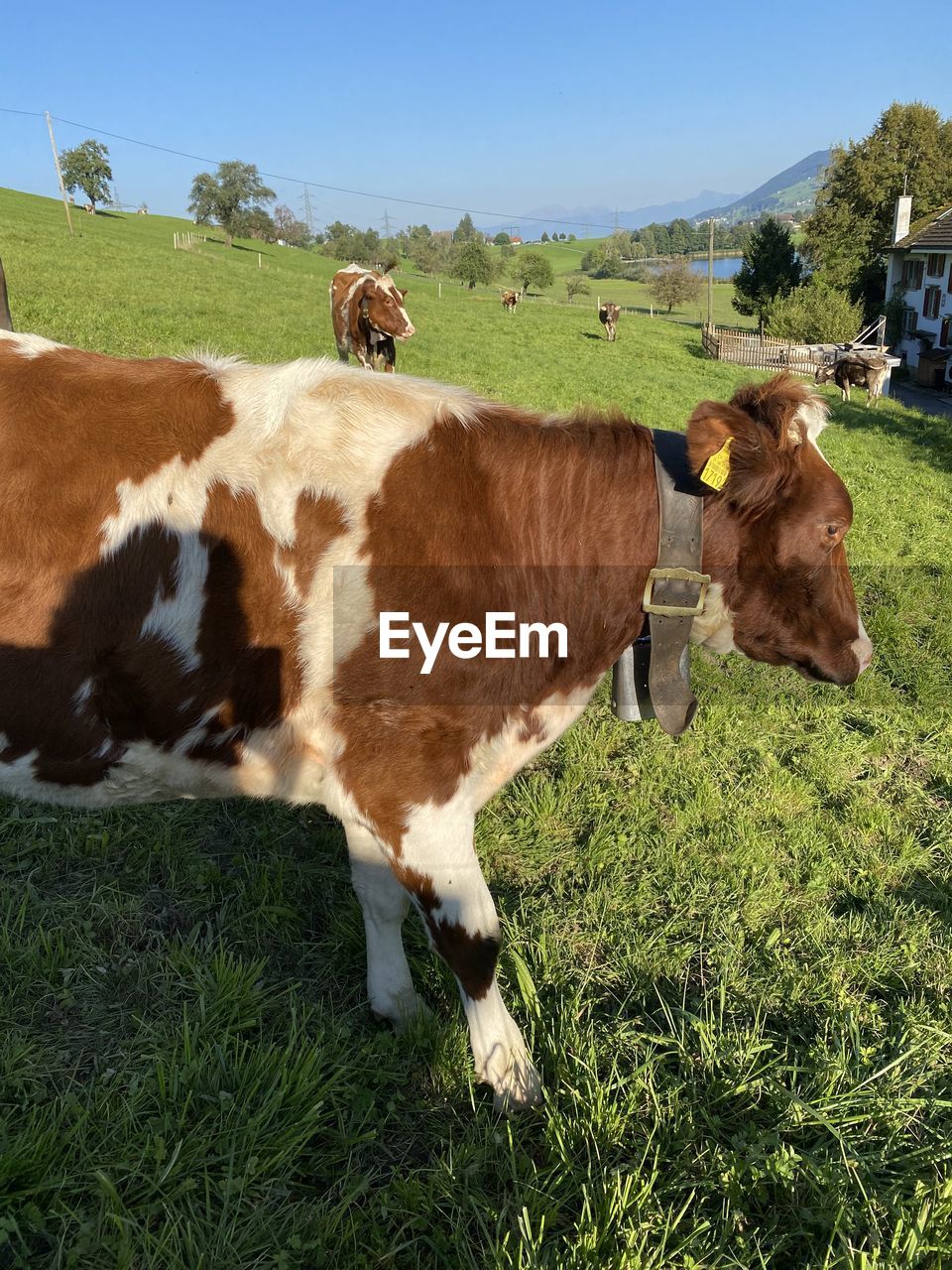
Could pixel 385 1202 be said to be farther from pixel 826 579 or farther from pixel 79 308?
pixel 79 308

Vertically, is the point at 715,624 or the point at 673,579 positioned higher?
the point at 673,579

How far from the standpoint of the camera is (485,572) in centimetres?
226

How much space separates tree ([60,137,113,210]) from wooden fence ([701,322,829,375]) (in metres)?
62.8

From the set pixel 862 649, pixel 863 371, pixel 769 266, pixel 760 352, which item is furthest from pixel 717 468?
pixel 769 266

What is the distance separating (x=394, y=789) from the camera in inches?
86.0

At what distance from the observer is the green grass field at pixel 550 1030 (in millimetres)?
1987

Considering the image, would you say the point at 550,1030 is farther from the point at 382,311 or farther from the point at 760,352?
the point at 760,352

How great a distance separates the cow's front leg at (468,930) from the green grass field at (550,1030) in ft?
0.28

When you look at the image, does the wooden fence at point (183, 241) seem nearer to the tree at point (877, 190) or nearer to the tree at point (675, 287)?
the tree at point (877, 190)

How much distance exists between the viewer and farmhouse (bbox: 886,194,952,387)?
32.2 m

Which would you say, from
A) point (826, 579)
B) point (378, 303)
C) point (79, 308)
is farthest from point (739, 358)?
point (826, 579)

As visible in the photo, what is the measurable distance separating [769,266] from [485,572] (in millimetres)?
51293

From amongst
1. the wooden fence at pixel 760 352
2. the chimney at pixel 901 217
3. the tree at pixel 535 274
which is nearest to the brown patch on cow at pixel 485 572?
the wooden fence at pixel 760 352

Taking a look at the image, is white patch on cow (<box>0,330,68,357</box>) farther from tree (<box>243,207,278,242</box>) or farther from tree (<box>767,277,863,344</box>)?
tree (<box>243,207,278,242</box>)
